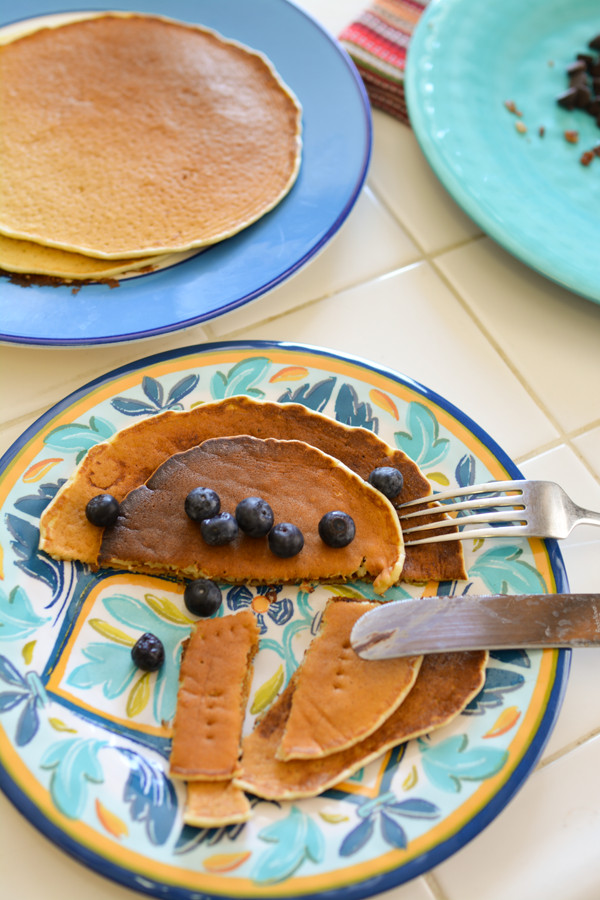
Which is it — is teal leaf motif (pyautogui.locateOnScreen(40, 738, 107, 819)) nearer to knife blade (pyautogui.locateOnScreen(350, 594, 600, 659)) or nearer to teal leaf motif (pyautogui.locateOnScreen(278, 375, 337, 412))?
knife blade (pyautogui.locateOnScreen(350, 594, 600, 659))

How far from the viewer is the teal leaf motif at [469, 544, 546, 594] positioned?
1.27 m

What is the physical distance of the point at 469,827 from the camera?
3.44ft

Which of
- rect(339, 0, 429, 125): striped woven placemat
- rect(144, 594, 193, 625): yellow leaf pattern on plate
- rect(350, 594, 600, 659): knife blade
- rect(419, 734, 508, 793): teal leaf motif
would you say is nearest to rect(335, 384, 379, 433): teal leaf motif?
rect(350, 594, 600, 659): knife blade

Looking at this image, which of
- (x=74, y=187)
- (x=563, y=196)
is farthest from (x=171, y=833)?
(x=563, y=196)

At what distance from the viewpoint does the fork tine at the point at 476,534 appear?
4.21ft

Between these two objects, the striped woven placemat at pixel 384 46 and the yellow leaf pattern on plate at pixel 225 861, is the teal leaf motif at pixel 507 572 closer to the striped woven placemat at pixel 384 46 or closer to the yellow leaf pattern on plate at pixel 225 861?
the yellow leaf pattern on plate at pixel 225 861

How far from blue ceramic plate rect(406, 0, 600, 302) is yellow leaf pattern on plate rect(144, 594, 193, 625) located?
3.48 ft

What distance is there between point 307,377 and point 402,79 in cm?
102

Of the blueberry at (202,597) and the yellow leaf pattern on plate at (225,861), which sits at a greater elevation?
the blueberry at (202,597)

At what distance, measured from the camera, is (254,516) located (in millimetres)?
1243

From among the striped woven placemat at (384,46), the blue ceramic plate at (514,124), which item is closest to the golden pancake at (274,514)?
the blue ceramic plate at (514,124)

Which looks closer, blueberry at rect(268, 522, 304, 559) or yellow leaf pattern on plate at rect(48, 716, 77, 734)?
yellow leaf pattern on plate at rect(48, 716, 77, 734)

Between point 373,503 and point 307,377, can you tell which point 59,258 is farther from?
point 373,503

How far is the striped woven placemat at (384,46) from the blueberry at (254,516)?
1290 millimetres
